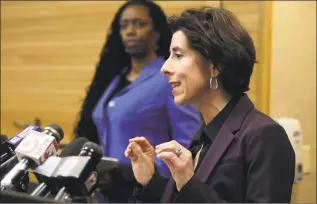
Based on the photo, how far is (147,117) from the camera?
1572 millimetres

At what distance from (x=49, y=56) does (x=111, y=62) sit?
1062mm

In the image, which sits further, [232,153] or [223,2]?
[223,2]

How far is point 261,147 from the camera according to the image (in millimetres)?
899

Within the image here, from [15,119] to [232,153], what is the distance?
230 cm

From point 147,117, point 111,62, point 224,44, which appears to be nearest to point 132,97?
point 147,117

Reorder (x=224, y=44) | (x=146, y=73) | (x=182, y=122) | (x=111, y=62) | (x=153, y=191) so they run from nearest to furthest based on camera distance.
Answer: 1. (x=224, y=44)
2. (x=153, y=191)
3. (x=182, y=122)
4. (x=146, y=73)
5. (x=111, y=62)

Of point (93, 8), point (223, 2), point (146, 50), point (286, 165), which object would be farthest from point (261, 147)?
point (93, 8)

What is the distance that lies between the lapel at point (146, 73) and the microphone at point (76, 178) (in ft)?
2.66

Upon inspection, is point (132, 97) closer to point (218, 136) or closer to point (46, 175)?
point (218, 136)

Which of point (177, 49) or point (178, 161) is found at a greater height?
point (177, 49)

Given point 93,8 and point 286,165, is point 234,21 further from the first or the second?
point 93,8

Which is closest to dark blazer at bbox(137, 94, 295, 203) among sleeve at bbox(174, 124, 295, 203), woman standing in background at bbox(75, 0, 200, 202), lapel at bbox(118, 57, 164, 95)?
sleeve at bbox(174, 124, 295, 203)

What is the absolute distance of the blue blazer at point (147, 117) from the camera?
1.56 m

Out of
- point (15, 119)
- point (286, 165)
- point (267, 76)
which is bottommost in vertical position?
point (15, 119)
